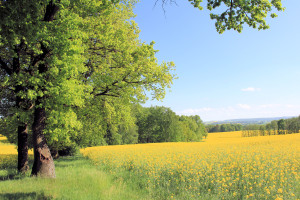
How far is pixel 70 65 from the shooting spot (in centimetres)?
852

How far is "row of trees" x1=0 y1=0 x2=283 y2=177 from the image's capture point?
727cm

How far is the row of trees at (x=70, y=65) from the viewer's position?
7.27 meters

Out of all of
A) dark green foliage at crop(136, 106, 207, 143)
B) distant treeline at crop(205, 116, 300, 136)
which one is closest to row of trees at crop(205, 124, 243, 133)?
distant treeline at crop(205, 116, 300, 136)

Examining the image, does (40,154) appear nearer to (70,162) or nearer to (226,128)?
(70,162)

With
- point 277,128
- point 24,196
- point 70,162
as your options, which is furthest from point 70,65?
point 277,128

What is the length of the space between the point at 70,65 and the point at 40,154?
4.80 meters

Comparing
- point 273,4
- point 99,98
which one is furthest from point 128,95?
point 273,4

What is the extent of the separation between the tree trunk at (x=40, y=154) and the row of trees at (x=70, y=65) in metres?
0.04

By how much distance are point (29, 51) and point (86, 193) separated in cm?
834

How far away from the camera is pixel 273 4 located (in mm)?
5527

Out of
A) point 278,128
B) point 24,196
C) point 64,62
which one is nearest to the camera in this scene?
point 24,196

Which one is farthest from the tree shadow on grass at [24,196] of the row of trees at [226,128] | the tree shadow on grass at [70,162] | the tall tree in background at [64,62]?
the row of trees at [226,128]

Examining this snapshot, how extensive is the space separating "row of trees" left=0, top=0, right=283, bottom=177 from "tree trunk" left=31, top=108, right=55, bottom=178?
4cm

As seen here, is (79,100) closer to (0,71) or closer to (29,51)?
(29,51)
